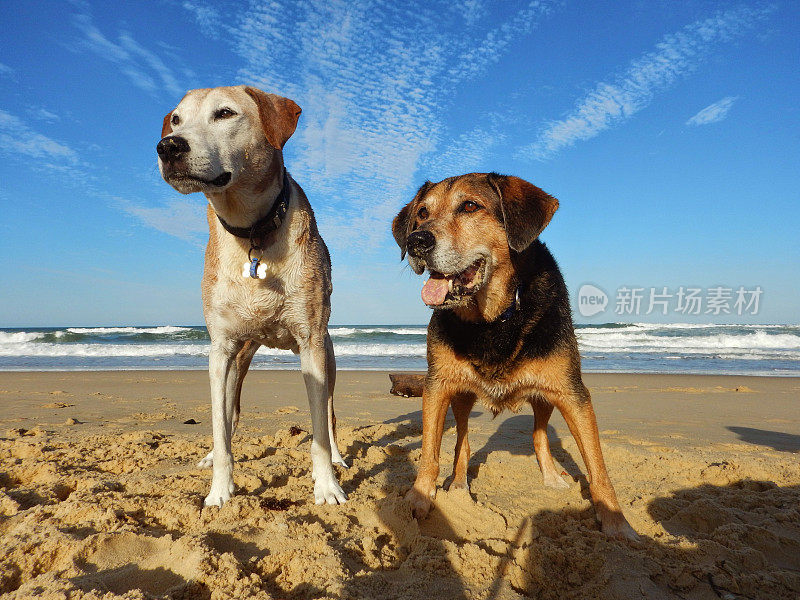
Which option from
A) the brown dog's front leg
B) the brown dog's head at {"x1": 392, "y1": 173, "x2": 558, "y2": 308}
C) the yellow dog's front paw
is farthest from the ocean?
the brown dog's head at {"x1": 392, "y1": 173, "x2": 558, "y2": 308}

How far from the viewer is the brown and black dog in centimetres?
302

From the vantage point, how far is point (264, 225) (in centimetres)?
322

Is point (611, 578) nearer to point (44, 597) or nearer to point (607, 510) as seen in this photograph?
point (607, 510)

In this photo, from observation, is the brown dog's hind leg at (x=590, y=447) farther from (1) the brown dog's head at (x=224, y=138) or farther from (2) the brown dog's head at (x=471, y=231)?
(1) the brown dog's head at (x=224, y=138)

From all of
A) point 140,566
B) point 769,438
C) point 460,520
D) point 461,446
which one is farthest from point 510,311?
point 769,438

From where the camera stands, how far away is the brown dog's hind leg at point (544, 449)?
365 cm

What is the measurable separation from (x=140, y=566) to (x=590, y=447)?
8.51 ft

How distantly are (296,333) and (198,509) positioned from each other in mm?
1282

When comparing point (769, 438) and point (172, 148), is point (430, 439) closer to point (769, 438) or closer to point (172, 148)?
point (172, 148)

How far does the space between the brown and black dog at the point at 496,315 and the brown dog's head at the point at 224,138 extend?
3.76 feet

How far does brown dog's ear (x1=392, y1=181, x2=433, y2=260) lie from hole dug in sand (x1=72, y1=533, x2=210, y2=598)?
2442 millimetres

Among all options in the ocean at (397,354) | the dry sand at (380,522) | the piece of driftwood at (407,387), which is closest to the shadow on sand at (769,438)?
the dry sand at (380,522)

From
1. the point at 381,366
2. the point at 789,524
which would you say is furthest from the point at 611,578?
the point at 381,366

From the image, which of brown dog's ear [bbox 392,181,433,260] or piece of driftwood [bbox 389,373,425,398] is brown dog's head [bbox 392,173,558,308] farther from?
piece of driftwood [bbox 389,373,425,398]
